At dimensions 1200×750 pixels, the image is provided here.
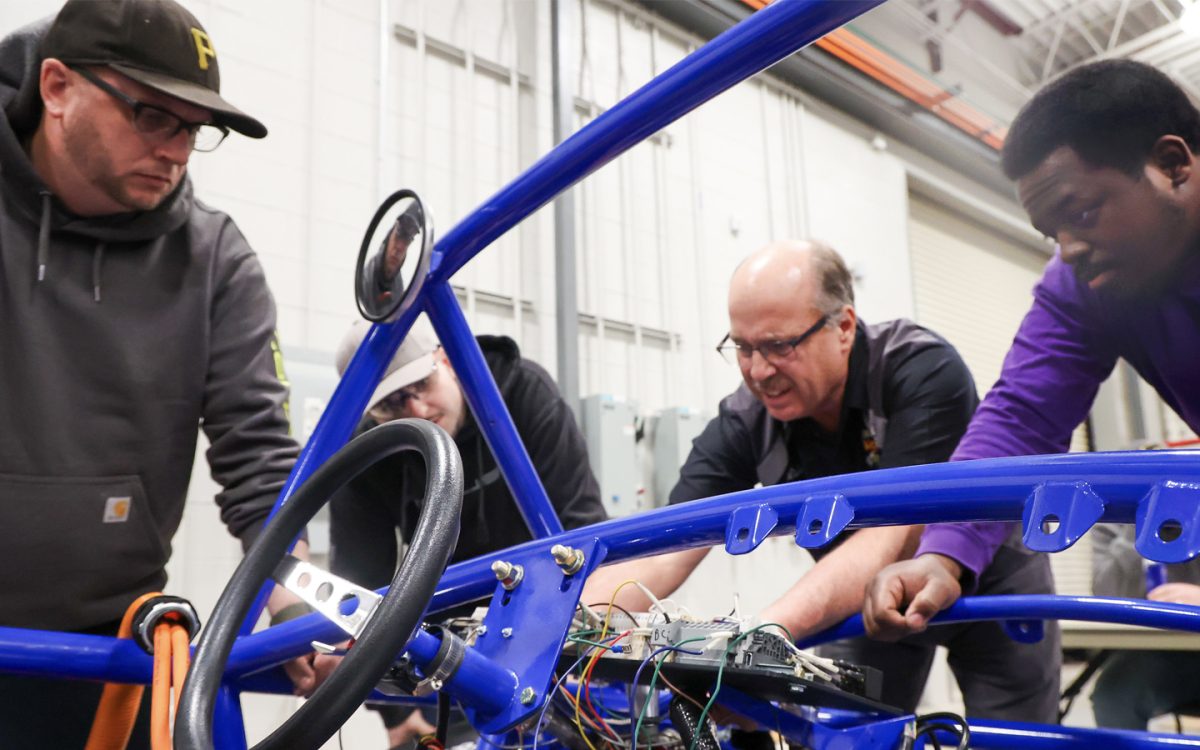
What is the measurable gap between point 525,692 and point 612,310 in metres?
3.77

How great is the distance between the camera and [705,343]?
4.90 m

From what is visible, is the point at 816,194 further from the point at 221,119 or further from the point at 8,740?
the point at 8,740

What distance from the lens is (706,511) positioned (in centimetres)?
79

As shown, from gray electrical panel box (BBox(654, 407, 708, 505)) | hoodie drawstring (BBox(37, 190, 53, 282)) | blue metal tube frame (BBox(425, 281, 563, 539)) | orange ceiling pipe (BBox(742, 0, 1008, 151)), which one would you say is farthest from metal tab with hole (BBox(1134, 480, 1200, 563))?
orange ceiling pipe (BBox(742, 0, 1008, 151))

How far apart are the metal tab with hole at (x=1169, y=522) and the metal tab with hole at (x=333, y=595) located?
1.60 ft

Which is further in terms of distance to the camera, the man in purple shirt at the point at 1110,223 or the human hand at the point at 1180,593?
the human hand at the point at 1180,593

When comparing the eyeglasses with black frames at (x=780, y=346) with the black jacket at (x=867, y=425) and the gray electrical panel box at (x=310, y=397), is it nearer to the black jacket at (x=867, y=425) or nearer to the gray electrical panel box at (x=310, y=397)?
the black jacket at (x=867, y=425)

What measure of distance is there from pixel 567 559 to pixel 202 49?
3.57 ft

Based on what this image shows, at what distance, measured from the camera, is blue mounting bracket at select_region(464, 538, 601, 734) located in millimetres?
720

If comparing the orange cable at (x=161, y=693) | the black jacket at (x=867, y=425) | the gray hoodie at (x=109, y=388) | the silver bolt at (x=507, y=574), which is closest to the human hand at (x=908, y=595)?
the black jacket at (x=867, y=425)

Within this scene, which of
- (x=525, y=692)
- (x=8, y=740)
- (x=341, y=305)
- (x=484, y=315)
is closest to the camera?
(x=525, y=692)

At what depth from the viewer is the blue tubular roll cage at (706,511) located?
581 millimetres

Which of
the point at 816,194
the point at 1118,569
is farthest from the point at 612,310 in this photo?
the point at 1118,569

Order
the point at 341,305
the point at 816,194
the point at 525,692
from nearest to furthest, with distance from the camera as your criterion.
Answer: the point at 525,692, the point at 341,305, the point at 816,194
